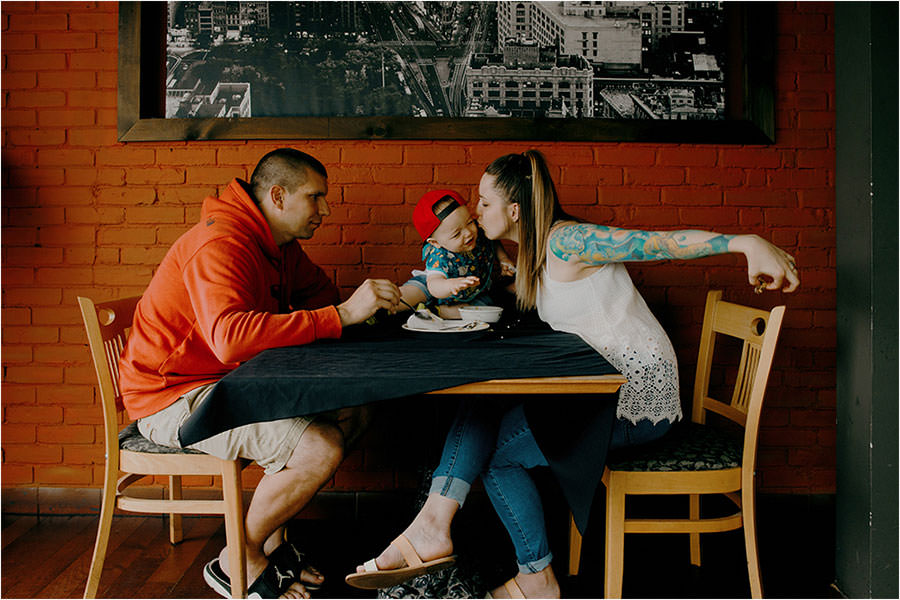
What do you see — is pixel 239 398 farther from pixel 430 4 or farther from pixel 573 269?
pixel 430 4

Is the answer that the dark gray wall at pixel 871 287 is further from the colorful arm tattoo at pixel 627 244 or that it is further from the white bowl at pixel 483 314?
the white bowl at pixel 483 314

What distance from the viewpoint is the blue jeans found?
182 cm

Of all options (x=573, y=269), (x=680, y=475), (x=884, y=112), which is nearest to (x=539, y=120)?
(x=573, y=269)

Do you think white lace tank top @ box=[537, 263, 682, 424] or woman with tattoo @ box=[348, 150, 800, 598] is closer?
woman with tattoo @ box=[348, 150, 800, 598]

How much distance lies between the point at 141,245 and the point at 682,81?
245 cm

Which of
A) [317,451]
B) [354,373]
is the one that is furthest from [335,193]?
[354,373]

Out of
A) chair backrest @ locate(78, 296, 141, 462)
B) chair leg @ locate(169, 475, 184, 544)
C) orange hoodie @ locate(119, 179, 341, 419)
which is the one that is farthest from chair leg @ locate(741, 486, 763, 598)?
chair leg @ locate(169, 475, 184, 544)

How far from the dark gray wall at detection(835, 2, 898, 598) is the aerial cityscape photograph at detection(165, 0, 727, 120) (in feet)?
2.61

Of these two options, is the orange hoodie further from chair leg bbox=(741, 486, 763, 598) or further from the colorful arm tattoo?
chair leg bbox=(741, 486, 763, 598)

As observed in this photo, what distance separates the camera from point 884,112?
1.89 meters

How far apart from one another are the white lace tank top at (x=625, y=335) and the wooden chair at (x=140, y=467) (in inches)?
43.5

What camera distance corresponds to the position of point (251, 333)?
5.75ft

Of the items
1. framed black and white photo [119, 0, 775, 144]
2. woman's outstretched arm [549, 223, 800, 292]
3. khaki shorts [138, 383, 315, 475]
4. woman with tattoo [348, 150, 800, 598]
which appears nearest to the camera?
woman's outstretched arm [549, 223, 800, 292]

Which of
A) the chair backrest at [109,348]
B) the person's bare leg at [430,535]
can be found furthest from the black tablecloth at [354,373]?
the chair backrest at [109,348]
